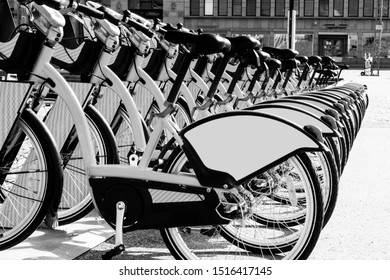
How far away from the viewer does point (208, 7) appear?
6006 centimetres

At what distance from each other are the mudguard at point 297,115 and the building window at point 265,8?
56531 millimetres

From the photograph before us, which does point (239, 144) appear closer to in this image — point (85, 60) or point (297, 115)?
point (297, 115)

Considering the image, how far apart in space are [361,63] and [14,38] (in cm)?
5631

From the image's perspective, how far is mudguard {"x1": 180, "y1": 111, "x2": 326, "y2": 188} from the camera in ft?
11.3

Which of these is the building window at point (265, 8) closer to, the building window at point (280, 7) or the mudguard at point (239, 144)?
the building window at point (280, 7)

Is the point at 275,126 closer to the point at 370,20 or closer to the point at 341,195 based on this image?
the point at 341,195

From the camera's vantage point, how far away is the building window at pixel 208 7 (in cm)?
5988

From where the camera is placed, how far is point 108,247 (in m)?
4.41

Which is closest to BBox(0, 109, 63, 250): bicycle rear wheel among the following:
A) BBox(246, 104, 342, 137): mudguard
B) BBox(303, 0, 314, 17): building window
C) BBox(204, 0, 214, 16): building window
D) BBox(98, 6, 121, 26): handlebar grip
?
BBox(98, 6, 121, 26): handlebar grip

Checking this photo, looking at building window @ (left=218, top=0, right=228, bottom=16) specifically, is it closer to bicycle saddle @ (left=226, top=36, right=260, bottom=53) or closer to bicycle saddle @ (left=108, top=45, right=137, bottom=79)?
bicycle saddle @ (left=108, top=45, right=137, bottom=79)

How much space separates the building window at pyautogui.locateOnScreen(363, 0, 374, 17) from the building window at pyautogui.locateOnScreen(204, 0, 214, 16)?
1188 centimetres

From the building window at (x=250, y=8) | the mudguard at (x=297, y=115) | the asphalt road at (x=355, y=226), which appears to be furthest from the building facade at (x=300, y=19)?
the mudguard at (x=297, y=115)

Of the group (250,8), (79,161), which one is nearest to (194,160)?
(79,161)

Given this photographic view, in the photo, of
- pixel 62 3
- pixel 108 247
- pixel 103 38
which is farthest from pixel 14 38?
pixel 108 247
